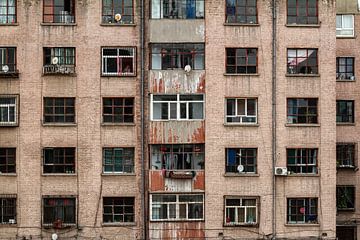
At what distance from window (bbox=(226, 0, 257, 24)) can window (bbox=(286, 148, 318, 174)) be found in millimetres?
6499

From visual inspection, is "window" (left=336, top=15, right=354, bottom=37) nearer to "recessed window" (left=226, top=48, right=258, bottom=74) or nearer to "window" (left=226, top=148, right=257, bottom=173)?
"recessed window" (left=226, top=48, right=258, bottom=74)

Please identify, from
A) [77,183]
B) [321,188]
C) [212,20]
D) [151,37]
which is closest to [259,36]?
[212,20]

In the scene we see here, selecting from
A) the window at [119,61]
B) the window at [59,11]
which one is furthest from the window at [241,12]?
the window at [59,11]

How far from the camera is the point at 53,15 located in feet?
113

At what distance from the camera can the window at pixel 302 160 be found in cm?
3469

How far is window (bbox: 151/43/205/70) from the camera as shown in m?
34.4

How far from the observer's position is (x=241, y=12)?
1367 inches

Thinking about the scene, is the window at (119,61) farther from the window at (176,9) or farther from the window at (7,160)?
the window at (7,160)

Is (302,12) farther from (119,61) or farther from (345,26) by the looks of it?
(119,61)

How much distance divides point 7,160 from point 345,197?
1837 cm

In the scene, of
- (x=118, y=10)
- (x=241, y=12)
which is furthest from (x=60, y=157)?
(x=241, y=12)

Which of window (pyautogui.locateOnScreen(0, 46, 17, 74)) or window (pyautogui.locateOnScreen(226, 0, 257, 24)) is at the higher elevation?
window (pyautogui.locateOnScreen(226, 0, 257, 24))

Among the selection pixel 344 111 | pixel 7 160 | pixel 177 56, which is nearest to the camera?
pixel 7 160

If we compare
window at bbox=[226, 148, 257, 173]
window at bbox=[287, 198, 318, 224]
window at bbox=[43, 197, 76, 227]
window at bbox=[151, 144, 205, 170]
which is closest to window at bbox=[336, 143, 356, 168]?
window at bbox=[287, 198, 318, 224]
